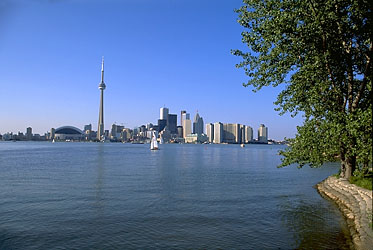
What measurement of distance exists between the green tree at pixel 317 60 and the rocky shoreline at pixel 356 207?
292cm

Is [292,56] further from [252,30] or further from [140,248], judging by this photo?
[140,248]

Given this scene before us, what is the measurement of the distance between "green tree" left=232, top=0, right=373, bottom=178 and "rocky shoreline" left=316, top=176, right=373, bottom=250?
9.59ft

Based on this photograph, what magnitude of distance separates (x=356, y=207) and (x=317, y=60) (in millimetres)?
11717

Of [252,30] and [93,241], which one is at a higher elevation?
[252,30]

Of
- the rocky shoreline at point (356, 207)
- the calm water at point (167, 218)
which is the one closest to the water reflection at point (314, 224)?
the calm water at point (167, 218)

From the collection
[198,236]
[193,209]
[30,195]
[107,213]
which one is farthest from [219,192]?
[30,195]

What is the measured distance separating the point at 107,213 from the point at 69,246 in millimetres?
8117

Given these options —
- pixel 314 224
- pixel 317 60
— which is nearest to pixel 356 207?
pixel 314 224

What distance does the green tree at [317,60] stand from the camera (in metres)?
22.2

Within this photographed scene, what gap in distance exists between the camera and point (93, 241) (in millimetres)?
20141

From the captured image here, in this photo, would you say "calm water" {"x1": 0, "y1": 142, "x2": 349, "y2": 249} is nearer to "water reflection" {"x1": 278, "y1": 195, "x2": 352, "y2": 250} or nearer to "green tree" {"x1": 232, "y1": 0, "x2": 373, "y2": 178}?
"water reflection" {"x1": 278, "y1": 195, "x2": 352, "y2": 250}

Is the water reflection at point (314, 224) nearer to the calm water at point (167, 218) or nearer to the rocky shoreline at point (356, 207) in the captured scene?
the calm water at point (167, 218)

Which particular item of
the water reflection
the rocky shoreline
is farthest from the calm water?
the rocky shoreline

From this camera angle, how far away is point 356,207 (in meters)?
25.5
